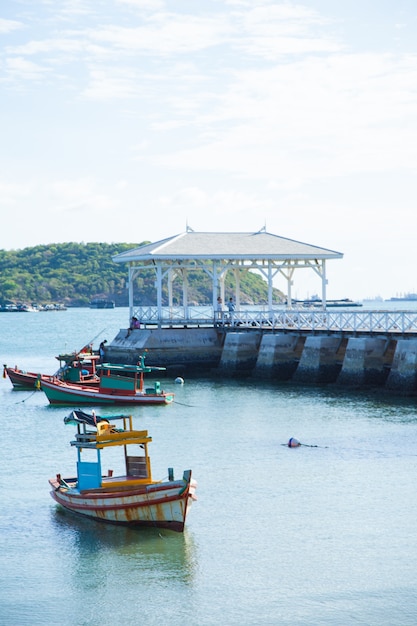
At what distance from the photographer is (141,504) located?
21922mm

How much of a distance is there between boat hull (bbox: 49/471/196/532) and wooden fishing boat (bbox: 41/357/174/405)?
17138mm

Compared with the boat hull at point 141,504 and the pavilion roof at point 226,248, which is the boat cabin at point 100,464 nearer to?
the boat hull at point 141,504

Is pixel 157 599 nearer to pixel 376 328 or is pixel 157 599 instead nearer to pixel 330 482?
pixel 330 482

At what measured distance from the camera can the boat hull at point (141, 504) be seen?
21516mm

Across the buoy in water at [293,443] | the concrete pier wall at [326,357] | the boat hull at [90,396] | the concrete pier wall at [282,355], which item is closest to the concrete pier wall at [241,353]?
the concrete pier wall at [282,355]

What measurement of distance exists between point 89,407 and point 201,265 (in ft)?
47.7

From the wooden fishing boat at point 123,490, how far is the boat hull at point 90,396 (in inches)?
622

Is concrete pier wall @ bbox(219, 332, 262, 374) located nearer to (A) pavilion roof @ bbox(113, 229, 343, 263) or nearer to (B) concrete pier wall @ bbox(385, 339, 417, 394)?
(A) pavilion roof @ bbox(113, 229, 343, 263)

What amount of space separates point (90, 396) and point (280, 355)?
32.7ft

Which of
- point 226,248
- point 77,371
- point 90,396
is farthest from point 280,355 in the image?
point 90,396

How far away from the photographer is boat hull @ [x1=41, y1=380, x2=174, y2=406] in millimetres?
40562

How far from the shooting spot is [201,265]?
5366 cm

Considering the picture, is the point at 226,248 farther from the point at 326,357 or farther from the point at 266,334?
the point at 326,357

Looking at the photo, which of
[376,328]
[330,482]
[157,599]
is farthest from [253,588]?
[376,328]
